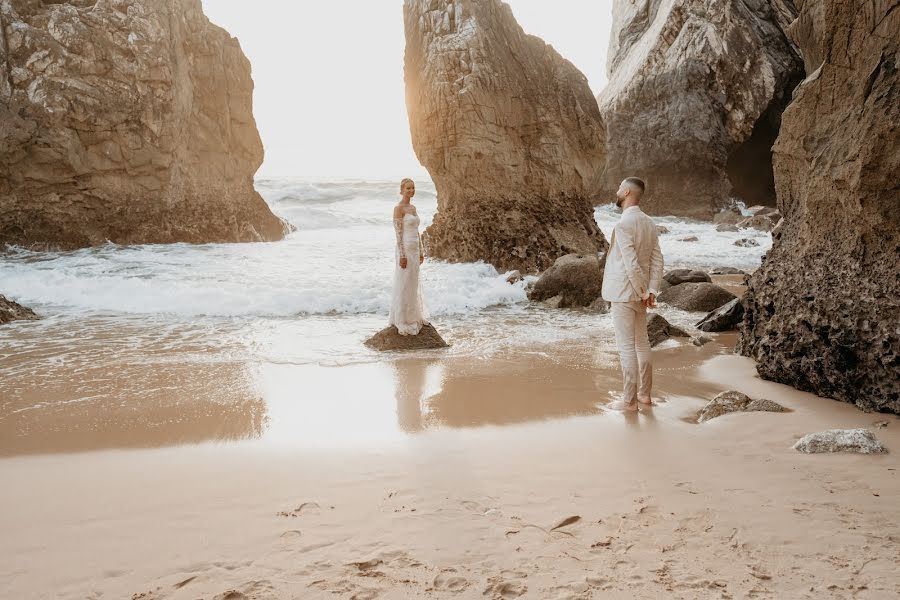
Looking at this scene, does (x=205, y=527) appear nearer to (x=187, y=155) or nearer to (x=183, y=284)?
(x=183, y=284)

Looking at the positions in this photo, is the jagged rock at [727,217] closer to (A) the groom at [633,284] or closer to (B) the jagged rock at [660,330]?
(B) the jagged rock at [660,330]

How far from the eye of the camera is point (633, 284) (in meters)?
4.64

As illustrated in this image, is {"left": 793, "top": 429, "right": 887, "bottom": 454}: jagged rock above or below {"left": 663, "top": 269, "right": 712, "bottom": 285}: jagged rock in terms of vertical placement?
below

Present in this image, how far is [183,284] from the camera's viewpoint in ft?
35.1

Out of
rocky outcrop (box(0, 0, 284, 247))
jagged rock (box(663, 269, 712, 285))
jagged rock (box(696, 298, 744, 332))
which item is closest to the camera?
jagged rock (box(696, 298, 744, 332))

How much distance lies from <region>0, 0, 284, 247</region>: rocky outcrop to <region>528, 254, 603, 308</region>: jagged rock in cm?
1081

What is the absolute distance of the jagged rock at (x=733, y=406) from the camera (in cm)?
445

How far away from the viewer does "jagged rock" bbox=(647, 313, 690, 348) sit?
23.9 feet

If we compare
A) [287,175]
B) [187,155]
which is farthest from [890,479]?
[287,175]

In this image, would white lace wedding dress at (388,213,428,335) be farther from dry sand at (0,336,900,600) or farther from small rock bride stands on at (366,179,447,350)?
dry sand at (0,336,900,600)

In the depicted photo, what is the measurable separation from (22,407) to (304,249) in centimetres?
1210

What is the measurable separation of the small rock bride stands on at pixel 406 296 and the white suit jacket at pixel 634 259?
2720 millimetres

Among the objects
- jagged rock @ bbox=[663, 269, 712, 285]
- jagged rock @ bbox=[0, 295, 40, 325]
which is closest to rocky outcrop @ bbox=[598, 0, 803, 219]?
jagged rock @ bbox=[663, 269, 712, 285]

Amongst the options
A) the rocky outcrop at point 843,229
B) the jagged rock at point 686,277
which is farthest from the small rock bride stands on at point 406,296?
the jagged rock at point 686,277
